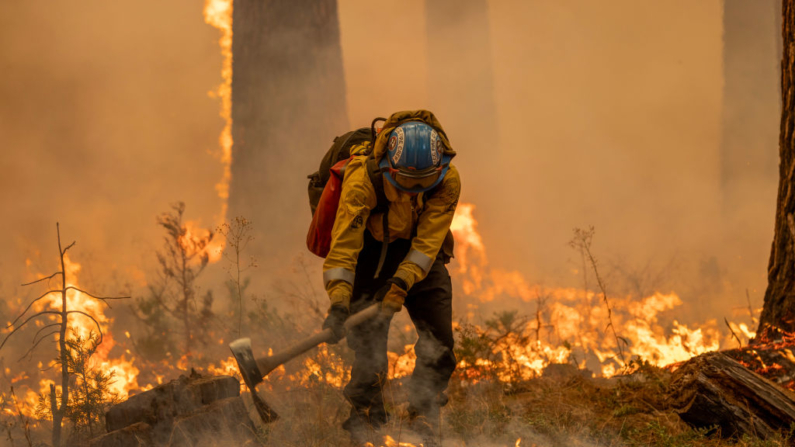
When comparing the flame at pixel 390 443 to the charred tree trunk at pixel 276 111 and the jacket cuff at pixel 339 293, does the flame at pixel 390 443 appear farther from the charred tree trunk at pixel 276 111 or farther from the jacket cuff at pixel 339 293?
the charred tree trunk at pixel 276 111

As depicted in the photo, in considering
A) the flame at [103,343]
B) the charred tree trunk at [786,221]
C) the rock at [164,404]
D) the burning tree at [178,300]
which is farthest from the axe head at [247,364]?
the charred tree trunk at [786,221]

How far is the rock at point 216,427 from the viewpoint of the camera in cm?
381

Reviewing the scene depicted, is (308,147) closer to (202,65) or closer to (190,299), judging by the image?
(202,65)

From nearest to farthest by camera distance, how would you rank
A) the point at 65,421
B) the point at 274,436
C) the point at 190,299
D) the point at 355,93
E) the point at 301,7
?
the point at 274,436
the point at 65,421
the point at 190,299
the point at 301,7
the point at 355,93

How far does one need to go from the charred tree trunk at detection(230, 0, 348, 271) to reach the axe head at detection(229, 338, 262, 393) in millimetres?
6834

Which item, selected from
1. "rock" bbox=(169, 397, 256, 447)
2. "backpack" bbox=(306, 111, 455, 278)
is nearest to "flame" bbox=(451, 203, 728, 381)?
"backpack" bbox=(306, 111, 455, 278)

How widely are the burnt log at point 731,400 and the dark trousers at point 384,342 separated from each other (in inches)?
65.1

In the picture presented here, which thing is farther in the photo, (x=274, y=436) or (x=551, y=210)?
(x=551, y=210)

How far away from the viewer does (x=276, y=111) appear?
1098cm

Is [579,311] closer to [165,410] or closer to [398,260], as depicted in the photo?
[398,260]

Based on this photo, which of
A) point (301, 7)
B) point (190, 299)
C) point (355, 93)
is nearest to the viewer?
point (190, 299)

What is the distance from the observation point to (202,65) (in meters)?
11.4

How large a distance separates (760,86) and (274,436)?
12.4 metres

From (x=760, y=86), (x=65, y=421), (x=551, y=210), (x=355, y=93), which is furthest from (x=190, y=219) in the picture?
(x=760, y=86)
